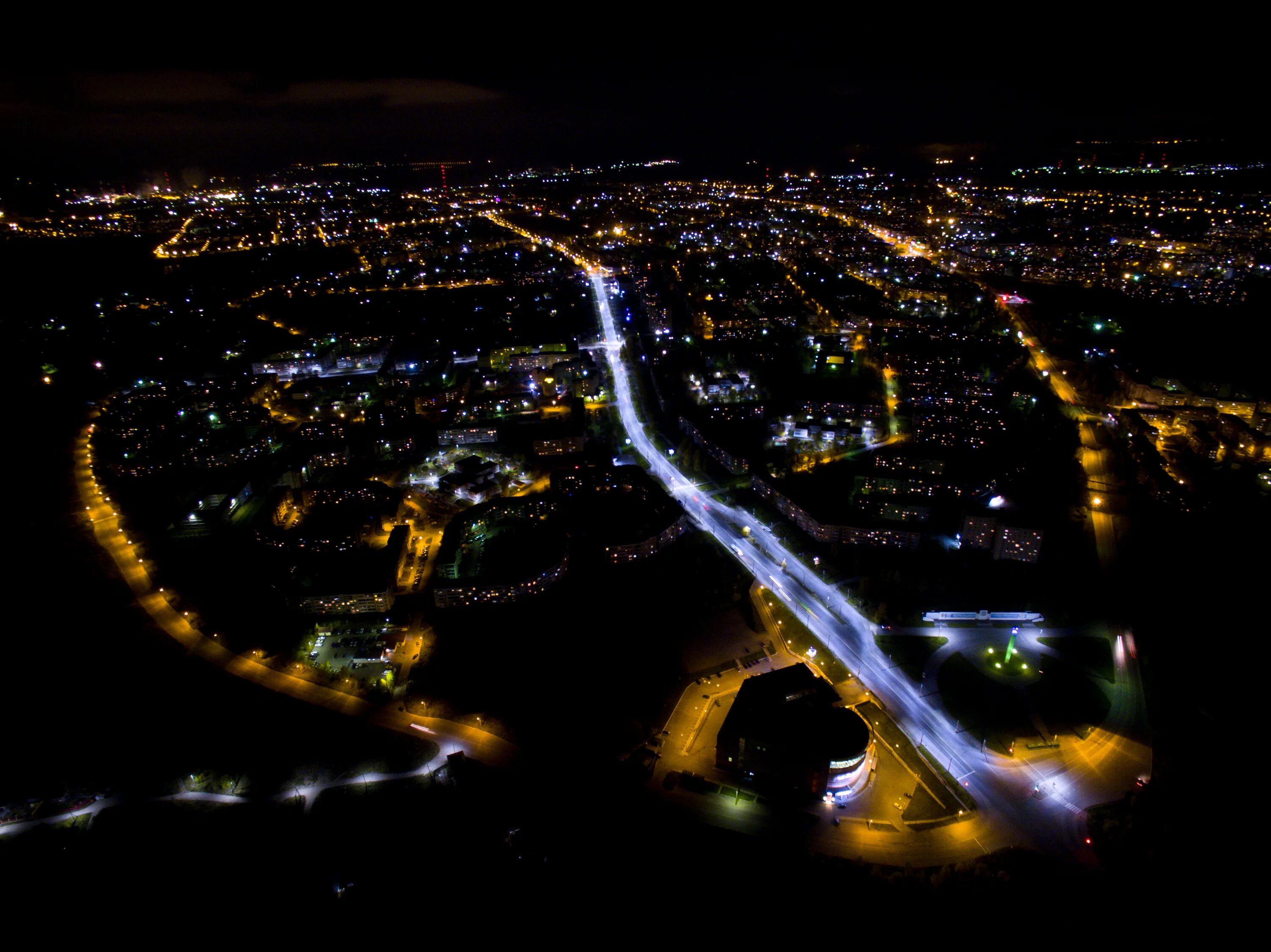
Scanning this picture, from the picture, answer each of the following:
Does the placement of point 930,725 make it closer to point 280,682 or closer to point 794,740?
point 794,740

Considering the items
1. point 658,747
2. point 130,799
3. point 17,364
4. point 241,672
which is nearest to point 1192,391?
point 658,747

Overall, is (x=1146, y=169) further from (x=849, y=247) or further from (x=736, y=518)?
(x=736, y=518)

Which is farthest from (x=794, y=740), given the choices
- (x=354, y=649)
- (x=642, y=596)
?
(x=354, y=649)

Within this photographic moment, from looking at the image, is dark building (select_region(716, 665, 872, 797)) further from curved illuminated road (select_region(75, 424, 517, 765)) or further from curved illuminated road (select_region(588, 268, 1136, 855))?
curved illuminated road (select_region(75, 424, 517, 765))

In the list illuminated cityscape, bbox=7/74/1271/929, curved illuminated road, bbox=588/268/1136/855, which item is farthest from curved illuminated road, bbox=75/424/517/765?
curved illuminated road, bbox=588/268/1136/855

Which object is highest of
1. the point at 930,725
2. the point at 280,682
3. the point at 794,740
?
the point at 794,740

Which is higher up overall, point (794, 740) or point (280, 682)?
point (794, 740)

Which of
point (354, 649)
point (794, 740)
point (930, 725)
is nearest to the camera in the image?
point (794, 740)
